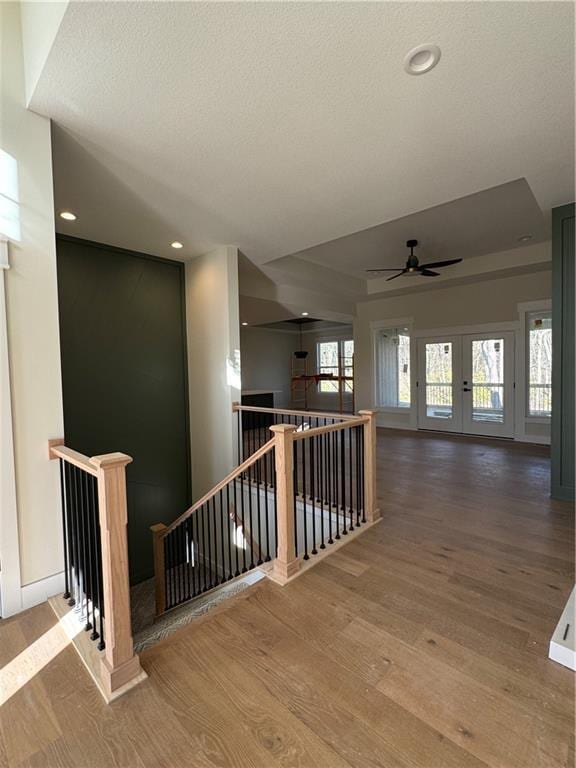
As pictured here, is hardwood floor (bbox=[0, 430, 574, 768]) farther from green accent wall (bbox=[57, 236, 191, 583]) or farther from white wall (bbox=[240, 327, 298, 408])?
white wall (bbox=[240, 327, 298, 408])

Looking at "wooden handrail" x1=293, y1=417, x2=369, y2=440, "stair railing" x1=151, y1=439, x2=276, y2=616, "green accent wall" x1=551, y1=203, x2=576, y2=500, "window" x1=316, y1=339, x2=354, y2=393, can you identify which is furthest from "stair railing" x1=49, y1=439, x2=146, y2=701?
"window" x1=316, y1=339, x2=354, y2=393

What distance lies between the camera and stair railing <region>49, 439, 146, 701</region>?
1424 mm

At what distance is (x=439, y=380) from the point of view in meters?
6.76

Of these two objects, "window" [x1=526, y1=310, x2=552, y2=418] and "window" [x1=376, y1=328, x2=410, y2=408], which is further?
"window" [x1=376, y1=328, x2=410, y2=408]

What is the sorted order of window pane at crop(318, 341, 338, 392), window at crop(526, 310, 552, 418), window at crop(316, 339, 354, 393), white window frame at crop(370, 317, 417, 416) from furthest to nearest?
window pane at crop(318, 341, 338, 392), window at crop(316, 339, 354, 393), white window frame at crop(370, 317, 417, 416), window at crop(526, 310, 552, 418)

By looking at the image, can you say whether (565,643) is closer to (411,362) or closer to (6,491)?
(6,491)

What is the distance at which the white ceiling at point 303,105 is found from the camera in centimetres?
153

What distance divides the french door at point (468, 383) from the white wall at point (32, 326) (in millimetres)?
6395

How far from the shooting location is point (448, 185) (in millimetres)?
2807

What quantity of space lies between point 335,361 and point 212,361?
298 inches

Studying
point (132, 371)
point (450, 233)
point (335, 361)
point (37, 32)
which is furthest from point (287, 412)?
point (335, 361)

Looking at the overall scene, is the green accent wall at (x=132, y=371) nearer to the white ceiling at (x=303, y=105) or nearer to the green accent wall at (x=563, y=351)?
the white ceiling at (x=303, y=105)

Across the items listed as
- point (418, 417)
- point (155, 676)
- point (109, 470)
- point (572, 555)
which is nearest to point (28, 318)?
point (109, 470)

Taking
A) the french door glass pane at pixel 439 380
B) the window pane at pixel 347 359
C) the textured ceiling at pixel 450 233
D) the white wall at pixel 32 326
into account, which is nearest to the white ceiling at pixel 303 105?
the white wall at pixel 32 326
